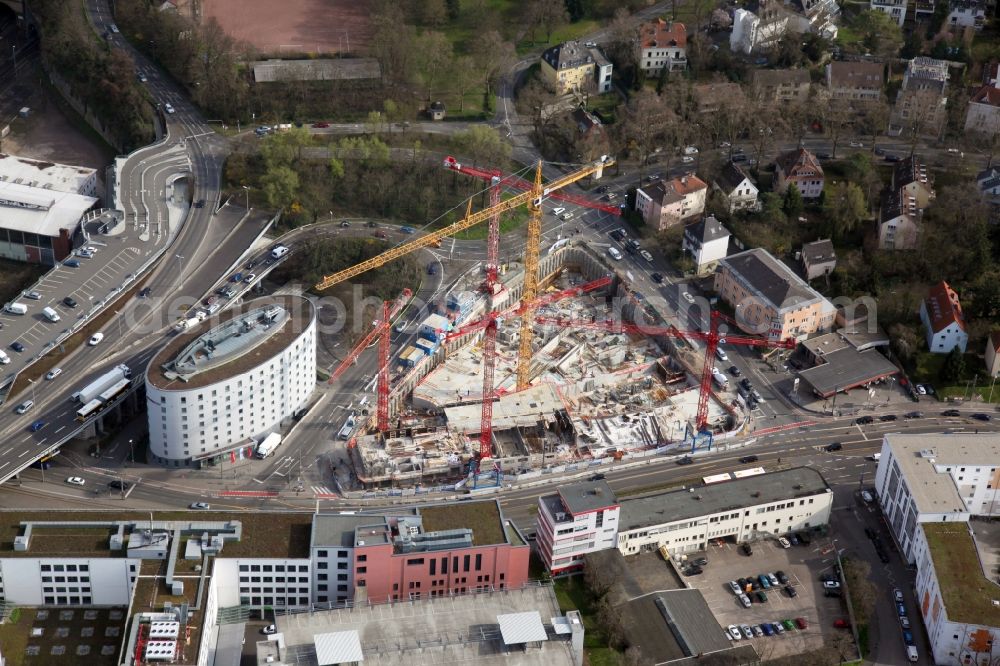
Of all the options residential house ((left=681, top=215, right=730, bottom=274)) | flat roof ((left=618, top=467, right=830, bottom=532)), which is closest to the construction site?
residential house ((left=681, top=215, right=730, bottom=274))

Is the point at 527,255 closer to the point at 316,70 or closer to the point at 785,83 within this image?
the point at 316,70

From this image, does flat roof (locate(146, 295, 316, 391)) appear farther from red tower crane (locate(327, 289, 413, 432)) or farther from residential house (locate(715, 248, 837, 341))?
residential house (locate(715, 248, 837, 341))

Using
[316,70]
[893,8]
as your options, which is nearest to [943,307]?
[893,8]

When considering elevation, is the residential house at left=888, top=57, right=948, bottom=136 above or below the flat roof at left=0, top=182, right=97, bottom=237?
above

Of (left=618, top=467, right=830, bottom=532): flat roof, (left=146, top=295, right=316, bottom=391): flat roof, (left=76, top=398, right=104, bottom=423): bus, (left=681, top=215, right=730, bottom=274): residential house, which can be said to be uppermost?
(left=146, top=295, right=316, bottom=391): flat roof

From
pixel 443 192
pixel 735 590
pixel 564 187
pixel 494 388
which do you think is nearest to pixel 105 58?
pixel 443 192

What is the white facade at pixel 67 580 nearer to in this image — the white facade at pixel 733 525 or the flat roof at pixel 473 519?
the flat roof at pixel 473 519

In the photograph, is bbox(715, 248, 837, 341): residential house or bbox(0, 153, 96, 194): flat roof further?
bbox(0, 153, 96, 194): flat roof
